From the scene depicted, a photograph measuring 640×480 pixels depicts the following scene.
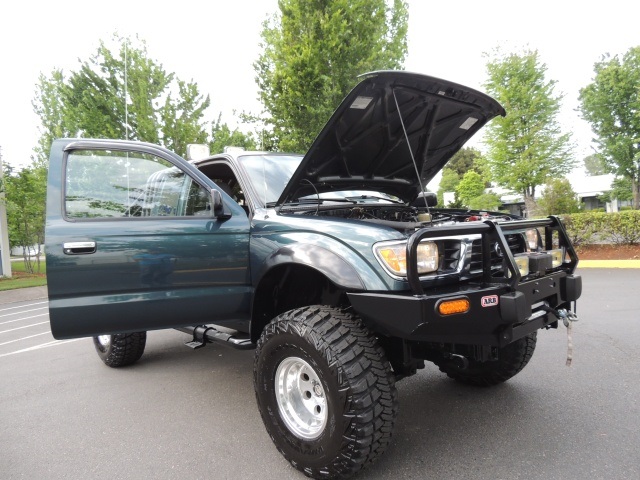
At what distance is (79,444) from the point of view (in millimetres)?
2977

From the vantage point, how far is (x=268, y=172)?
11.5 ft

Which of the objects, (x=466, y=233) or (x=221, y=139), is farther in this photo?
(x=221, y=139)

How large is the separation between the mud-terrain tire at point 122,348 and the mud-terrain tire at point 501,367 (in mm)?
3059

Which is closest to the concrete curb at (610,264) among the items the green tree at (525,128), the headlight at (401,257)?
the green tree at (525,128)

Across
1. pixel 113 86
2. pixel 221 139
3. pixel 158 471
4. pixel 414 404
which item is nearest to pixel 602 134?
pixel 221 139

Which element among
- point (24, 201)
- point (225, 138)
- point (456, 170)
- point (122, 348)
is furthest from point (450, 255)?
point (456, 170)

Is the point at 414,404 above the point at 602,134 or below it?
below

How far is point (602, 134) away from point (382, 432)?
24.8 m

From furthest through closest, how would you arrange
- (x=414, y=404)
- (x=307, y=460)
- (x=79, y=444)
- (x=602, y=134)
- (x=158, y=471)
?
1. (x=602, y=134)
2. (x=414, y=404)
3. (x=79, y=444)
4. (x=158, y=471)
5. (x=307, y=460)

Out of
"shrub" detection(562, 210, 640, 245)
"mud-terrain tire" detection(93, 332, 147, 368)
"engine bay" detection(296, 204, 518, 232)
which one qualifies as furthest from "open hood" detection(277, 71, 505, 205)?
"shrub" detection(562, 210, 640, 245)

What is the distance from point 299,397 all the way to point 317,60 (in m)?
9.85

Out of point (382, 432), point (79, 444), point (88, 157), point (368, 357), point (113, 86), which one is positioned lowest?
point (79, 444)

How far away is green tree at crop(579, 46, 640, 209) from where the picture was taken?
19672mm

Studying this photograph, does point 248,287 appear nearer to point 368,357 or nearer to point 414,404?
point 368,357
